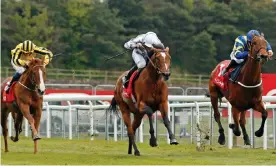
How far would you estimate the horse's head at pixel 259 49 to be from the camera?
44.7 feet

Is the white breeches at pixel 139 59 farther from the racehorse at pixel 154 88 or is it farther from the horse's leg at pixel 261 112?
the horse's leg at pixel 261 112

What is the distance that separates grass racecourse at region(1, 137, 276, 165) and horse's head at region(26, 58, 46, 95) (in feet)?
3.80

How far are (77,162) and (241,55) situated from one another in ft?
11.2

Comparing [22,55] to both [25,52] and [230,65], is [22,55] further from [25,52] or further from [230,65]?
[230,65]

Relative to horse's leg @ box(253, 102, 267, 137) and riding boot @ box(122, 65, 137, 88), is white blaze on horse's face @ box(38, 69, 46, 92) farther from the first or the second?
horse's leg @ box(253, 102, 267, 137)

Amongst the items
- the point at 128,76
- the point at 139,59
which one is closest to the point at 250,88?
the point at 139,59

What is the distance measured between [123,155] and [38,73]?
6.83 ft

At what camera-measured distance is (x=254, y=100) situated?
14438 mm

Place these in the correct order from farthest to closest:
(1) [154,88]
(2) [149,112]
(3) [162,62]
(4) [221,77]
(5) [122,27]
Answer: (5) [122,27], (4) [221,77], (1) [154,88], (2) [149,112], (3) [162,62]

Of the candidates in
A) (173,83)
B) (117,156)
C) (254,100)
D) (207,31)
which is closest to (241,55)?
(254,100)

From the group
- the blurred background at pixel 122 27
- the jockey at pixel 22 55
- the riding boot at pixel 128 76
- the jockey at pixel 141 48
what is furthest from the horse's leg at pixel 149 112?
the blurred background at pixel 122 27

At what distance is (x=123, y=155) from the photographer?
48.6 ft

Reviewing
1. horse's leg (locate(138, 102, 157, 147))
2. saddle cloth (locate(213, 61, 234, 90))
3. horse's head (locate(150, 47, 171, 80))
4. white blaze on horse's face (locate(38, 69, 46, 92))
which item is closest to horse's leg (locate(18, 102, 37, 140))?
white blaze on horse's face (locate(38, 69, 46, 92))

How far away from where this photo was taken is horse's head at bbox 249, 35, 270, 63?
1363 cm
